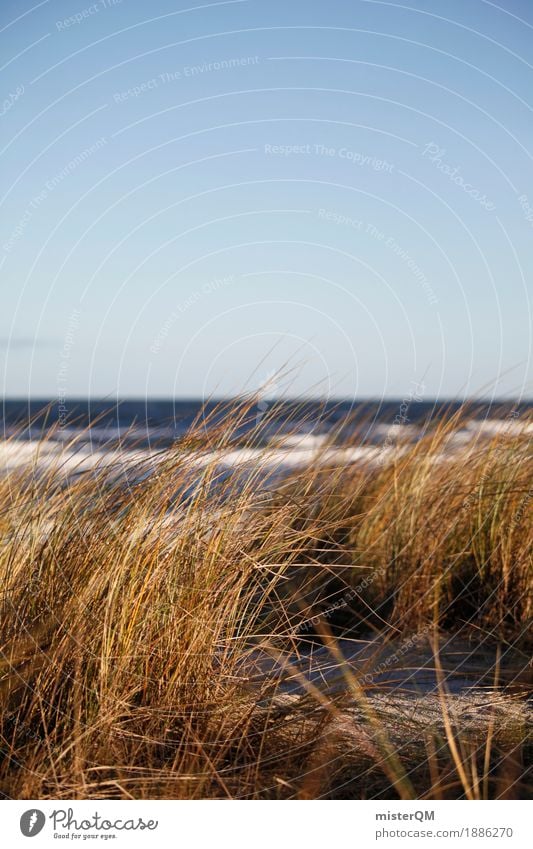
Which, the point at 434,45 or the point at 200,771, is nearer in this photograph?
the point at 200,771

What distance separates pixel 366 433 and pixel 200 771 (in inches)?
90.2

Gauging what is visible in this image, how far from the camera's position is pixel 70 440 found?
2.52m

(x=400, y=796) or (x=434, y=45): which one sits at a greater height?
(x=434, y=45)

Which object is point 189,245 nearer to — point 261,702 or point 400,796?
point 261,702
